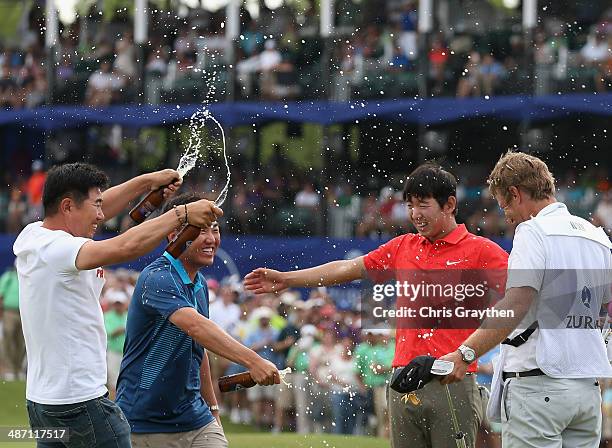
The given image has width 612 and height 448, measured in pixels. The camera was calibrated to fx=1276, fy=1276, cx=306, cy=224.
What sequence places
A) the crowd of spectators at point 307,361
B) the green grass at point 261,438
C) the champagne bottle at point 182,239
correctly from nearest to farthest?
1. the champagne bottle at point 182,239
2. the green grass at point 261,438
3. the crowd of spectators at point 307,361

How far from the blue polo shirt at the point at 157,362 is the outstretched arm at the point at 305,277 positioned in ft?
2.62

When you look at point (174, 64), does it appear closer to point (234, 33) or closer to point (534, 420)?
point (234, 33)

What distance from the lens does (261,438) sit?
12.3 metres

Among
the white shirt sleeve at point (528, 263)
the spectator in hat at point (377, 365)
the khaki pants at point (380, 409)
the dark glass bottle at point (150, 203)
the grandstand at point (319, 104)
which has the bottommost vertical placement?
the khaki pants at point (380, 409)

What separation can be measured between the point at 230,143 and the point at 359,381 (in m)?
10.3

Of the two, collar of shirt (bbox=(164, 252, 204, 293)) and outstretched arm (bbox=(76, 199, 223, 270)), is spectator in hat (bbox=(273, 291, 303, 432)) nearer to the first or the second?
collar of shirt (bbox=(164, 252, 204, 293))

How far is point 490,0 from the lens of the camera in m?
22.7

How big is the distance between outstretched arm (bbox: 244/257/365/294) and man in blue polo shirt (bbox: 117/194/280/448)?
719 millimetres

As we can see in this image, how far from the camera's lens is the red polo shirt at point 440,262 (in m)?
6.51

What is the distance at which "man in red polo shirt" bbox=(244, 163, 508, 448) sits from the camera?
255 inches

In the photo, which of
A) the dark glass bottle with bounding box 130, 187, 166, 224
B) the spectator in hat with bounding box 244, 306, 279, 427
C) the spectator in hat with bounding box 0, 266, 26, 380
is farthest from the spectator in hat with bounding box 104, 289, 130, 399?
the dark glass bottle with bounding box 130, 187, 166, 224

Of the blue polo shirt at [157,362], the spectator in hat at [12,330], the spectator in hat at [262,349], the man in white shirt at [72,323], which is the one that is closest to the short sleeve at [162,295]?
the blue polo shirt at [157,362]

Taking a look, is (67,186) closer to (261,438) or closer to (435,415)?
(435,415)

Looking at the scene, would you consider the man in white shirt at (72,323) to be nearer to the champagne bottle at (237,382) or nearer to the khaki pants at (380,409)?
the champagne bottle at (237,382)
